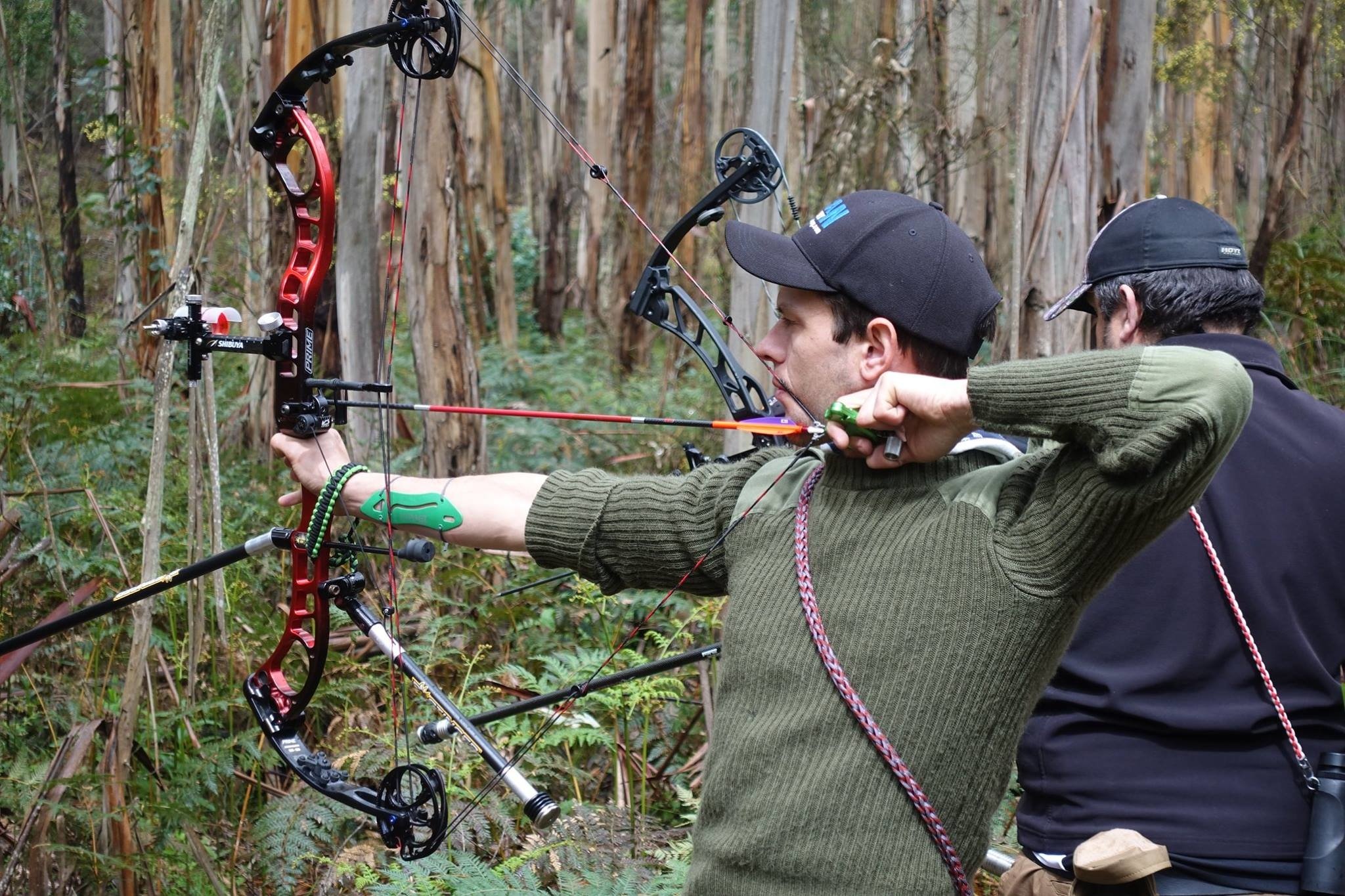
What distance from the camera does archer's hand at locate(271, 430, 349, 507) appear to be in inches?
84.4

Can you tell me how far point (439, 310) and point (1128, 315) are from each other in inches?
126

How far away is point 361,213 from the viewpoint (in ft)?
15.1

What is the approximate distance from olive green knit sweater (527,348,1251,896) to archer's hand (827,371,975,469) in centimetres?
3

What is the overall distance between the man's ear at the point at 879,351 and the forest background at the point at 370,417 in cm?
88

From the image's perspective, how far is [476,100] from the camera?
10.1 meters

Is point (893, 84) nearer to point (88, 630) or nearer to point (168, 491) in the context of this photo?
point (168, 491)

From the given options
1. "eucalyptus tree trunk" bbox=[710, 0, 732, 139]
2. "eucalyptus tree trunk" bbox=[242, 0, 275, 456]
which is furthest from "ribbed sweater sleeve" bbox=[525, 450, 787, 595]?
"eucalyptus tree trunk" bbox=[710, 0, 732, 139]

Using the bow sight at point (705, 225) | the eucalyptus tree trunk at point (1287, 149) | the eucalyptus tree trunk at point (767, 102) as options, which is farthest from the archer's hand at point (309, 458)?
the eucalyptus tree trunk at point (1287, 149)

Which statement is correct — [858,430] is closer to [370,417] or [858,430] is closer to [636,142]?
[370,417]

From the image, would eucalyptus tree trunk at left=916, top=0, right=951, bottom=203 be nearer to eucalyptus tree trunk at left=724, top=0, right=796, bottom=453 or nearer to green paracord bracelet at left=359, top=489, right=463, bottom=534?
eucalyptus tree trunk at left=724, top=0, right=796, bottom=453

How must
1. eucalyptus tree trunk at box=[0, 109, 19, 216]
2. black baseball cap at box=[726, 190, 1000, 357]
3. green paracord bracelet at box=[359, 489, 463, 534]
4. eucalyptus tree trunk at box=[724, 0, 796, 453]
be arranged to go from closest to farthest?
black baseball cap at box=[726, 190, 1000, 357] < green paracord bracelet at box=[359, 489, 463, 534] < eucalyptus tree trunk at box=[724, 0, 796, 453] < eucalyptus tree trunk at box=[0, 109, 19, 216]

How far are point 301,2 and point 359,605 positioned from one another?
3833mm

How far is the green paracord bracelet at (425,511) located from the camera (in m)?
1.96

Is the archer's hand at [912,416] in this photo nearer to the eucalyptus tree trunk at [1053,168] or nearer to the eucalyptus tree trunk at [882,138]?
the eucalyptus tree trunk at [1053,168]
